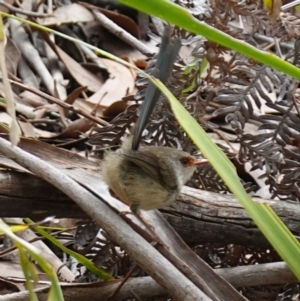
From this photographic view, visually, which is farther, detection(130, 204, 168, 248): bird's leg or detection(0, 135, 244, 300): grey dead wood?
detection(130, 204, 168, 248): bird's leg

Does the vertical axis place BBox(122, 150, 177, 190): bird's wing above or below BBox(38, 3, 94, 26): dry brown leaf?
below

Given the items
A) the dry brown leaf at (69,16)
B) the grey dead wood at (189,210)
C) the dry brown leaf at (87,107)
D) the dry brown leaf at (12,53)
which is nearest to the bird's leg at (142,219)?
the grey dead wood at (189,210)

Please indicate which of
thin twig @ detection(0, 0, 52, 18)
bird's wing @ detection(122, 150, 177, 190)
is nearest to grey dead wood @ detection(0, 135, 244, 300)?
bird's wing @ detection(122, 150, 177, 190)

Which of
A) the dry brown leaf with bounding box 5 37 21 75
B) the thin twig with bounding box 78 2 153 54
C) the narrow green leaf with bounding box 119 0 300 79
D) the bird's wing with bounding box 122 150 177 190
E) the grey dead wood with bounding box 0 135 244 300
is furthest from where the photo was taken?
the thin twig with bounding box 78 2 153 54

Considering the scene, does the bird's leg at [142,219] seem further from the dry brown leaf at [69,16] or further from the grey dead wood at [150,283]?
the dry brown leaf at [69,16]

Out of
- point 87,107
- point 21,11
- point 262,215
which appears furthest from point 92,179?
point 21,11

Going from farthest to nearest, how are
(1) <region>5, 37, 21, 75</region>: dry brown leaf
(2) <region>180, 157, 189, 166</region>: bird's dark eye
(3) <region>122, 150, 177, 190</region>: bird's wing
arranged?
(1) <region>5, 37, 21, 75</region>: dry brown leaf, (2) <region>180, 157, 189, 166</region>: bird's dark eye, (3) <region>122, 150, 177, 190</region>: bird's wing

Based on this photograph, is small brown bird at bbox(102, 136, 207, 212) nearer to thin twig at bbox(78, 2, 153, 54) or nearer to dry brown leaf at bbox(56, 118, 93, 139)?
dry brown leaf at bbox(56, 118, 93, 139)
